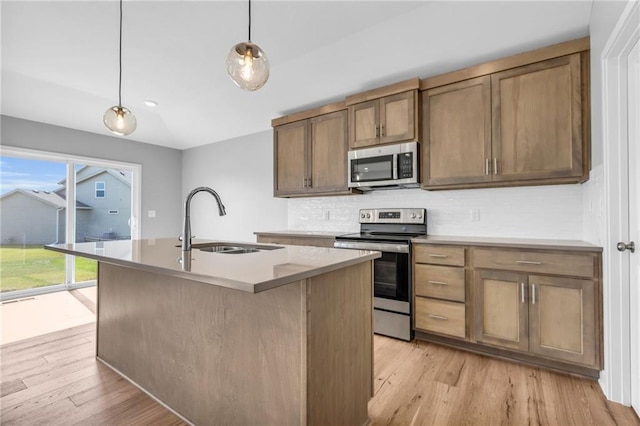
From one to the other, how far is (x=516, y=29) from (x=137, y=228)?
5588 millimetres

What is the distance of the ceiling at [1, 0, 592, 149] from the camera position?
7.57 ft

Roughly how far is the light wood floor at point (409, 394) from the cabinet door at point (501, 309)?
0.61 feet

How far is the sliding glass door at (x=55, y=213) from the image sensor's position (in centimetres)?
398

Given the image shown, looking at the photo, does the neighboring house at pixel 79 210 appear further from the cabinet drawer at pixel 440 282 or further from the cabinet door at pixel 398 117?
the cabinet drawer at pixel 440 282

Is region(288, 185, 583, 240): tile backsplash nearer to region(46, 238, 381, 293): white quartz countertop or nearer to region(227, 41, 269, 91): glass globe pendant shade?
region(46, 238, 381, 293): white quartz countertop

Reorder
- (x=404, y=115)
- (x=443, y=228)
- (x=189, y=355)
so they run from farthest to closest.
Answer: (x=443, y=228)
(x=404, y=115)
(x=189, y=355)

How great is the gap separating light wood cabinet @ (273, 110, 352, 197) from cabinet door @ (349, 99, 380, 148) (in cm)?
16

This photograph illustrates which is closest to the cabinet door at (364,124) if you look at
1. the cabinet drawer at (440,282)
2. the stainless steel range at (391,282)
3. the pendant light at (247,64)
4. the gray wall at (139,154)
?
the stainless steel range at (391,282)

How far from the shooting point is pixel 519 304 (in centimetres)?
224

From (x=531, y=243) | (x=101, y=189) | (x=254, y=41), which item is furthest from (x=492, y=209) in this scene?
(x=101, y=189)

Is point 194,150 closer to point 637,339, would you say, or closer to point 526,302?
point 526,302

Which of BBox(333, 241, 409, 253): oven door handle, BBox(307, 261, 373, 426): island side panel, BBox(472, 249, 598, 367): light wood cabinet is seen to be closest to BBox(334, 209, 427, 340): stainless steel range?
BBox(333, 241, 409, 253): oven door handle

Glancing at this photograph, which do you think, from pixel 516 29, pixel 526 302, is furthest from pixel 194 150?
pixel 526 302

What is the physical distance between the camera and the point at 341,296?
141 cm
